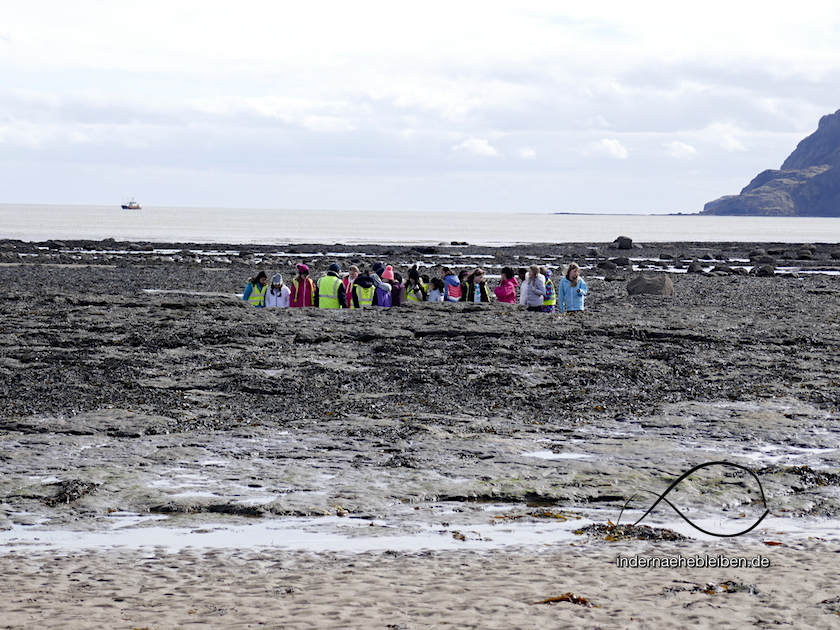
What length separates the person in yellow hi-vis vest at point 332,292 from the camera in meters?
22.2

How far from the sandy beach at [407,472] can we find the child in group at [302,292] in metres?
2.94

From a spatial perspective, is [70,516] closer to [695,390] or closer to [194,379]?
[194,379]

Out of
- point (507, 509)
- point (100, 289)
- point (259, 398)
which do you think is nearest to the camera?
point (507, 509)

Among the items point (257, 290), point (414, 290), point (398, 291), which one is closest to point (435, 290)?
point (414, 290)

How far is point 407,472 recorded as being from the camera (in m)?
8.78

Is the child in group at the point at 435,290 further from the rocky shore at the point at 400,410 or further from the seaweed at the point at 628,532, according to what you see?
the seaweed at the point at 628,532

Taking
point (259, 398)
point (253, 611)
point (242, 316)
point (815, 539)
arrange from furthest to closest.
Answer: point (242, 316) < point (259, 398) < point (815, 539) < point (253, 611)

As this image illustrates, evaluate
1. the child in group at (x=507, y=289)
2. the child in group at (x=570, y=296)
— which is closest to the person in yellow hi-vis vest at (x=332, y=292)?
the child in group at (x=507, y=289)

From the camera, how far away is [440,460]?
9211mm

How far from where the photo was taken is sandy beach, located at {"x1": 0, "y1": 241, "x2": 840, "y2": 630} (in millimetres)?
5652

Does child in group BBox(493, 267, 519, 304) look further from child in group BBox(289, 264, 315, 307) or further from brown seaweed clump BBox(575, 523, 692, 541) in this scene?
brown seaweed clump BBox(575, 523, 692, 541)

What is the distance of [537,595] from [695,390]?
8146 mm

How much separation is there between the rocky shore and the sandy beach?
0.16 feet

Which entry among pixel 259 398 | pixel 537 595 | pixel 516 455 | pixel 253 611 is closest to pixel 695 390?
pixel 516 455
